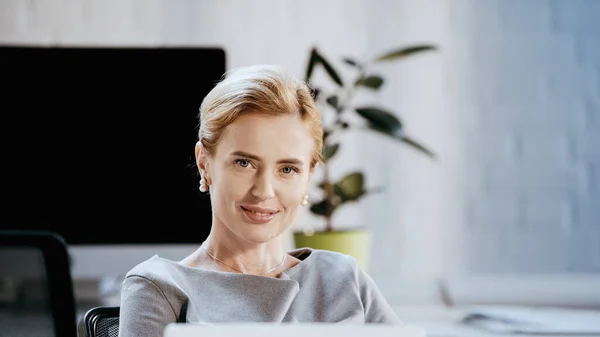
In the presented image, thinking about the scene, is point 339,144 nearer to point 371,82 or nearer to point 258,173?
point 371,82

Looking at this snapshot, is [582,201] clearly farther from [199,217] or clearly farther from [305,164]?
[305,164]

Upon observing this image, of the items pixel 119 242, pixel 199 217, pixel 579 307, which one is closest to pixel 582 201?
pixel 579 307

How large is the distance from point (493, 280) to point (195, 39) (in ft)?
3.81

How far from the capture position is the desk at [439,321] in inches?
67.5

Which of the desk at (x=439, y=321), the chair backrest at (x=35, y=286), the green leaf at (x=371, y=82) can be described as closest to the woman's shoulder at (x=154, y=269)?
the chair backrest at (x=35, y=286)

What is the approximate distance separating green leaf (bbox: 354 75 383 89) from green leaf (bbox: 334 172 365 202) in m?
0.23

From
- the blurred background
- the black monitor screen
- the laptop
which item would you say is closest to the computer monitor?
the black monitor screen

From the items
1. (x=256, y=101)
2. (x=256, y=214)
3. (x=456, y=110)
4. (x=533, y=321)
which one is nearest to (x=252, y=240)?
(x=256, y=214)

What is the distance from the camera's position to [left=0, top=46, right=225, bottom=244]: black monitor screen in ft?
6.53

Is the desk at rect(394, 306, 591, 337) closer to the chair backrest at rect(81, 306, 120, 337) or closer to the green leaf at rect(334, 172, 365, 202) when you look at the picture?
the green leaf at rect(334, 172, 365, 202)

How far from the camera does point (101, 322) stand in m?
1.12

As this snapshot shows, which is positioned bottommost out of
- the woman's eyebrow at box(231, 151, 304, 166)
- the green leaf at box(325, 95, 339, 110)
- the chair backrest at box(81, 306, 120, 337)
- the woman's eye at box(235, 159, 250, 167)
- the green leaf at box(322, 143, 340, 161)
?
the chair backrest at box(81, 306, 120, 337)

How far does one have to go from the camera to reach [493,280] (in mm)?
2523

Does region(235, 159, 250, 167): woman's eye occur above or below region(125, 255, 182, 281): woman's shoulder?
above
